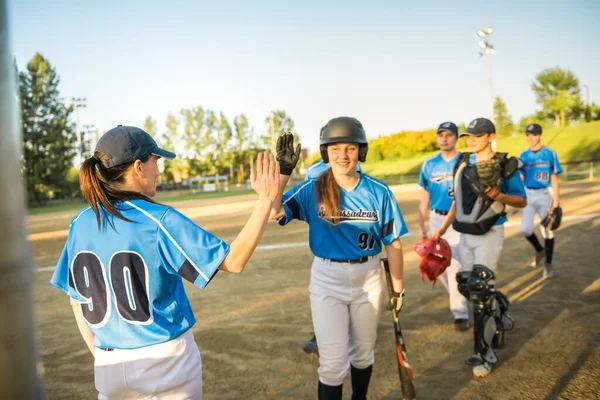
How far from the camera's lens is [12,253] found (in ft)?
2.40

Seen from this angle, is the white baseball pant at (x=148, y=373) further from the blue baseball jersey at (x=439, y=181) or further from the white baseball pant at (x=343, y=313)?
the blue baseball jersey at (x=439, y=181)

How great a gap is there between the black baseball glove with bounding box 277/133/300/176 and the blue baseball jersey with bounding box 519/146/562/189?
6.77 metres

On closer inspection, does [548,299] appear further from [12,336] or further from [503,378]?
[12,336]

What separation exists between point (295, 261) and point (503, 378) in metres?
5.89

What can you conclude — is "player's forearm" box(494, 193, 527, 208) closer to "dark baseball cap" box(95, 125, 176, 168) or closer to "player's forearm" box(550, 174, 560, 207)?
"dark baseball cap" box(95, 125, 176, 168)

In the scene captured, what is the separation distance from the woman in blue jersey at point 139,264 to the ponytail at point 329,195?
4.12 ft

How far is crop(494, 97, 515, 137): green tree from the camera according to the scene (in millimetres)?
88312

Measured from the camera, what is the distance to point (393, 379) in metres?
4.46

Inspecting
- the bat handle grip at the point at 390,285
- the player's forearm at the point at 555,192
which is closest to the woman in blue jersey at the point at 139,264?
the bat handle grip at the point at 390,285

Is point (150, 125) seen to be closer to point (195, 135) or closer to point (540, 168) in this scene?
point (195, 135)

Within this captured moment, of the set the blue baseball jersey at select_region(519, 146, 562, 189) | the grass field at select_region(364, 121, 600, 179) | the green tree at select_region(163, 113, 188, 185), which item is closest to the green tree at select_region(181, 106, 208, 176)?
the green tree at select_region(163, 113, 188, 185)

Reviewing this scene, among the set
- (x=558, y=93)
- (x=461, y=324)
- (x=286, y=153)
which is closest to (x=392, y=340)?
(x=461, y=324)

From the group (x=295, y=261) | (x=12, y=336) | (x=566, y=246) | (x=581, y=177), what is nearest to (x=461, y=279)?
(x=12, y=336)

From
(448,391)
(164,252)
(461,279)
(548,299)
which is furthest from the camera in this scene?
(548,299)
